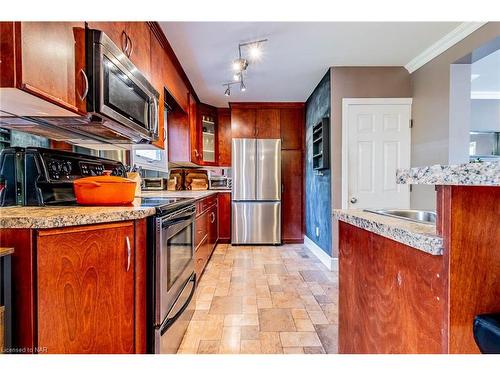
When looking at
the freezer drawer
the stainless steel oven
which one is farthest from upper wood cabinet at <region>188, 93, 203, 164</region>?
the stainless steel oven

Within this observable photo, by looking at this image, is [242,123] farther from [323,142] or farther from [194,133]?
[323,142]

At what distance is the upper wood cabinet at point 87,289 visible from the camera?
0.92 meters

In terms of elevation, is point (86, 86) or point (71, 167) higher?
point (86, 86)

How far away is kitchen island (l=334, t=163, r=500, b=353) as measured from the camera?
0.67 m

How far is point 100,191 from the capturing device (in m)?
1.38

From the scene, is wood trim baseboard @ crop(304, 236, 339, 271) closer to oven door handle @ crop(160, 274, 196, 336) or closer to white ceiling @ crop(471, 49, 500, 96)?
oven door handle @ crop(160, 274, 196, 336)

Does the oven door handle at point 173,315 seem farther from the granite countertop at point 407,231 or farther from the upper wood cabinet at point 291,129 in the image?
the upper wood cabinet at point 291,129

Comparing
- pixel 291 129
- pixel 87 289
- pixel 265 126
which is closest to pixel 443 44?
pixel 291 129

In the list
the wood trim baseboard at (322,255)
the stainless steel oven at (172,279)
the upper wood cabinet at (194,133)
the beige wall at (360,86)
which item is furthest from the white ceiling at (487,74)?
the stainless steel oven at (172,279)

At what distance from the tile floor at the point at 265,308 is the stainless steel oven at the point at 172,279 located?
18 centimetres

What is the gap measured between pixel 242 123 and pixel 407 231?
3.81 metres

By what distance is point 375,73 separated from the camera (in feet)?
10.1
